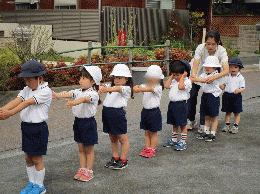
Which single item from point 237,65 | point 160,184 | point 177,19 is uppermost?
point 177,19

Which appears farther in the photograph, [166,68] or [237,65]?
[166,68]

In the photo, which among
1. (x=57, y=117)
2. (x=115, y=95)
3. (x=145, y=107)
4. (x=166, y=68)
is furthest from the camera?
(x=166, y=68)

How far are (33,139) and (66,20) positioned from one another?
14.9 m

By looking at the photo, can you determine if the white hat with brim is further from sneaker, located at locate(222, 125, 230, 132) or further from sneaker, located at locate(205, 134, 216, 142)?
sneaker, located at locate(222, 125, 230, 132)

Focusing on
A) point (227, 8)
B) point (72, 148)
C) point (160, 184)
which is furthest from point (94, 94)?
point (227, 8)

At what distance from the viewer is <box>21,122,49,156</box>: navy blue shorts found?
4406 millimetres

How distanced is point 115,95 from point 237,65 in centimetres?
312

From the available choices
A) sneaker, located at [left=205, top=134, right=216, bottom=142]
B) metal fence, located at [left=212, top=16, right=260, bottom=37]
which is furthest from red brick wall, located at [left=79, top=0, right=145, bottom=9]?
sneaker, located at [left=205, top=134, right=216, bottom=142]

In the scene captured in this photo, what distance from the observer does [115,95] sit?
5.27 metres

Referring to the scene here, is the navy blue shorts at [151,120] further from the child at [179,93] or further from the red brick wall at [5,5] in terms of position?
the red brick wall at [5,5]

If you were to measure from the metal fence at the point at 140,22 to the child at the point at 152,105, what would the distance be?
10.7 metres

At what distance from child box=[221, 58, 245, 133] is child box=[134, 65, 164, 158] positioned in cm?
211

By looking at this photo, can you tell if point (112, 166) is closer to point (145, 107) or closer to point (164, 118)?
point (145, 107)

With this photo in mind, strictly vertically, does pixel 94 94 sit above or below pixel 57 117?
above
